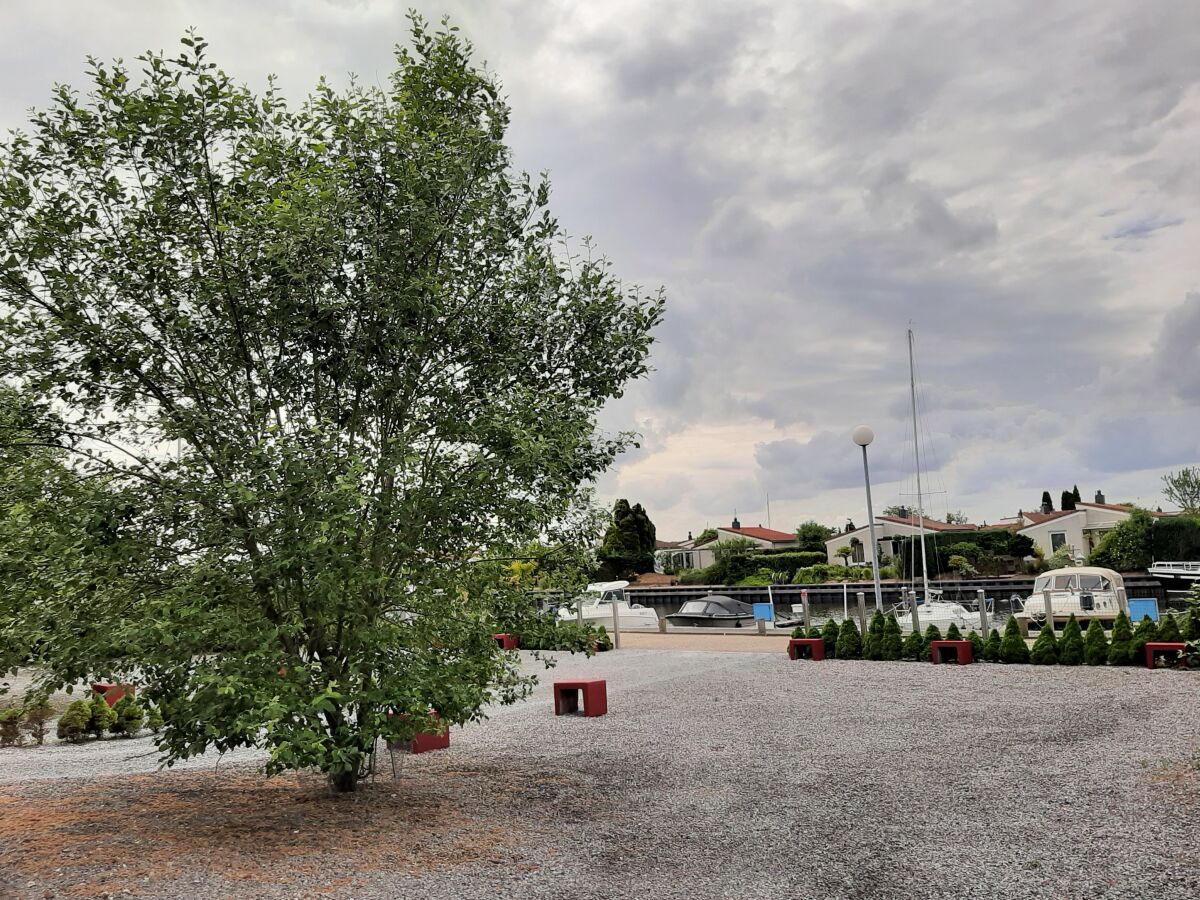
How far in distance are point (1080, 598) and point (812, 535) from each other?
4588 centimetres

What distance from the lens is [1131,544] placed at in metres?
45.3

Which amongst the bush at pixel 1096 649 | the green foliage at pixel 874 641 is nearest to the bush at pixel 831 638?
the green foliage at pixel 874 641

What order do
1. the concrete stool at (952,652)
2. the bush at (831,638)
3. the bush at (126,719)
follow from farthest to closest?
the bush at (831,638), the concrete stool at (952,652), the bush at (126,719)

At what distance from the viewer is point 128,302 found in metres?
7.00

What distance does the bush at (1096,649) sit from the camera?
15.2 metres

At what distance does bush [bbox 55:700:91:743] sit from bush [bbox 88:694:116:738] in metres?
0.07

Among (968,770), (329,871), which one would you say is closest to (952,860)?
(968,770)

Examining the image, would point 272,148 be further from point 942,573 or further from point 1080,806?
point 942,573

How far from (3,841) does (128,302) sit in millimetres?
4131

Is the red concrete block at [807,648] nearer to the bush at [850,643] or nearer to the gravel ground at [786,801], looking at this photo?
the bush at [850,643]

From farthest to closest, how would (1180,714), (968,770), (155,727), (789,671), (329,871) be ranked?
(789,671), (1180,714), (968,770), (155,727), (329,871)

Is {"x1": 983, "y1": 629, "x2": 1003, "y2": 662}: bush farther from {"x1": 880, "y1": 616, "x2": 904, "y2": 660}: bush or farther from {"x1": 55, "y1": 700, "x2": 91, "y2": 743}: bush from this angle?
{"x1": 55, "y1": 700, "x2": 91, "y2": 743}: bush

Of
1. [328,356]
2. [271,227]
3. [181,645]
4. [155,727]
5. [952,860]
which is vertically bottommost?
[952,860]

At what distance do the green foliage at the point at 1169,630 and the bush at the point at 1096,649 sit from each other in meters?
0.48
